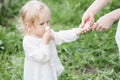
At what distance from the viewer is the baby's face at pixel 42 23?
3039mm

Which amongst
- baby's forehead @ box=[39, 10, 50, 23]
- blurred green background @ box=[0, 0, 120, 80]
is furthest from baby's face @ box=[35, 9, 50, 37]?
blurred green background @ box=[0, 0, 120, 80]

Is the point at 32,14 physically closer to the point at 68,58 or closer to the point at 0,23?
the point at 68,58

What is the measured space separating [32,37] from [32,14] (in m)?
0.17

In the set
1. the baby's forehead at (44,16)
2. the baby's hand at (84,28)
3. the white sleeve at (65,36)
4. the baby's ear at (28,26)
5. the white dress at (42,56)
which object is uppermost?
the baby's forehead at (44,16)

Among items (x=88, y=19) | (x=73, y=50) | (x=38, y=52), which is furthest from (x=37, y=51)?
(x=73, y=50)

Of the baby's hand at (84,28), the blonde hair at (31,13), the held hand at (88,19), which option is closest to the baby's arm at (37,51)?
the blonde hair at (31,13)

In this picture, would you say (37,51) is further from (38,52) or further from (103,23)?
(103,23)

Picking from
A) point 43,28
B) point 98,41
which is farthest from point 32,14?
point 98,41

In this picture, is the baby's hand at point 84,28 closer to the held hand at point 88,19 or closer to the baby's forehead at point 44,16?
the held hand at point 88,19

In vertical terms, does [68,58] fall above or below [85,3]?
below

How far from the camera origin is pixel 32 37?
3.10 m

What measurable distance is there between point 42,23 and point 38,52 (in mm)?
210

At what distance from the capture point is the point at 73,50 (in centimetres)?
471

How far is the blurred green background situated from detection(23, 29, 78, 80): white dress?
1.00 metres
